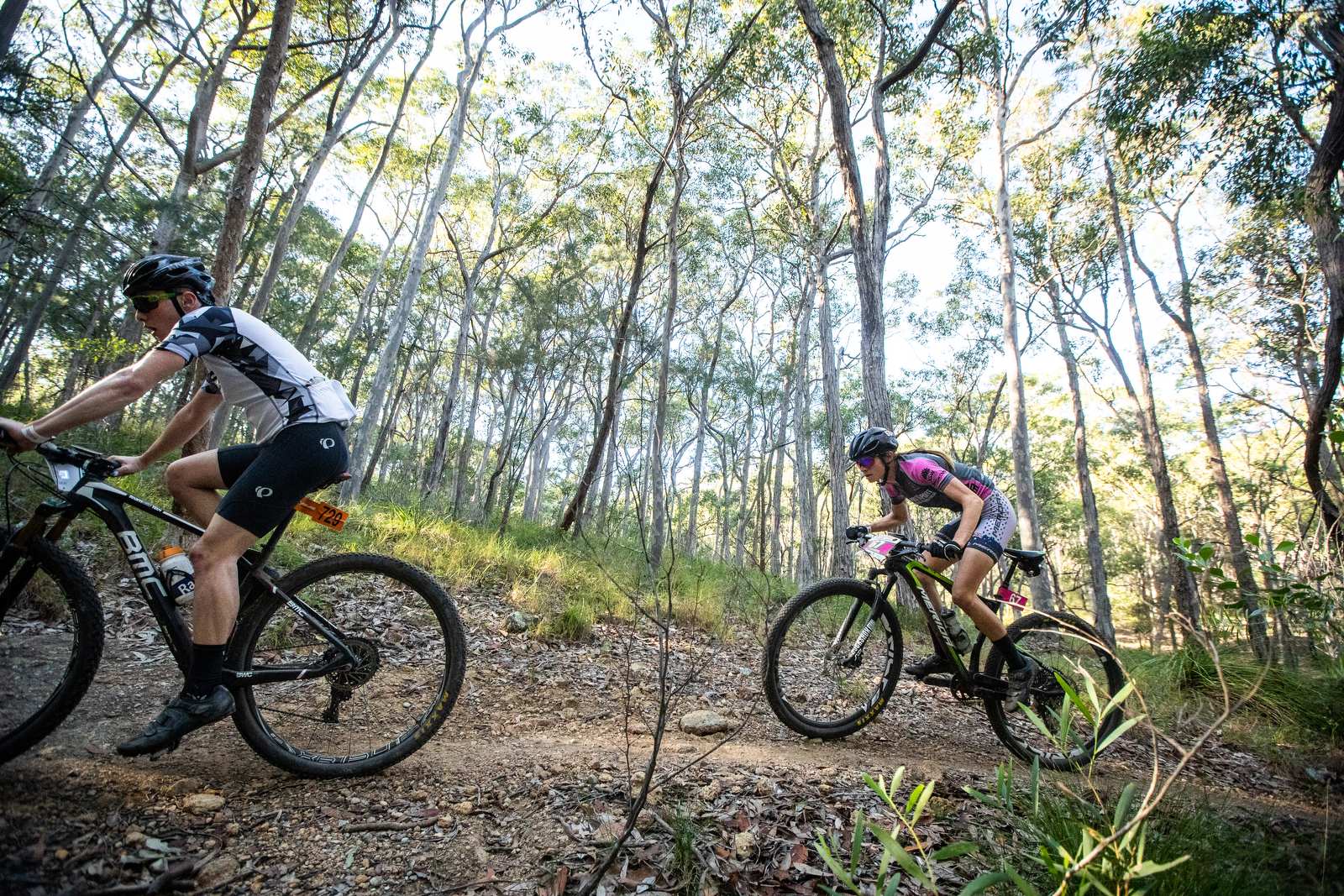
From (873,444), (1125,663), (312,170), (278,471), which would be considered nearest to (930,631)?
(873,444)

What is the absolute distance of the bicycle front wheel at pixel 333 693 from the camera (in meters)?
2.17

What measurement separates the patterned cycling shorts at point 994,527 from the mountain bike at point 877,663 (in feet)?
0.34

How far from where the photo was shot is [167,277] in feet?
7.18

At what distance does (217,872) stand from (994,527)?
12.2 feet

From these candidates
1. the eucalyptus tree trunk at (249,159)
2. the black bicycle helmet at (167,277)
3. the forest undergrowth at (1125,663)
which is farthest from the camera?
the eucalyptus tree trunk at (249,159)

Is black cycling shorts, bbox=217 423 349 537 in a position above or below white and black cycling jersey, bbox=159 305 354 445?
below

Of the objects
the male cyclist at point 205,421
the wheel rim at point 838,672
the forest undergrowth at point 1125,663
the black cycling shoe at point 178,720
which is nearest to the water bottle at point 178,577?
the male cyclist at point 205,421

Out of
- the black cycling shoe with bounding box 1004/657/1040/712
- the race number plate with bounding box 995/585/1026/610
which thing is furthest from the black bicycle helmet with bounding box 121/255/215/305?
the black cycling shoe with bounding box 1004/657/1040/712

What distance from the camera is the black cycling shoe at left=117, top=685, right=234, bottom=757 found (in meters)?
1.86

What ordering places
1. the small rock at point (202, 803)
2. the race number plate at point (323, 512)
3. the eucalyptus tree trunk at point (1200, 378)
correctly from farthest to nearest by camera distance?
the eucalyptus tree trunk at point (1200, 378), the race number plate at point (323, 512), the small rock at point (202, 803)

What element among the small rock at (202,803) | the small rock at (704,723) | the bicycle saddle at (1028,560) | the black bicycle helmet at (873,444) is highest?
the black bicycle helmet at (873,444)

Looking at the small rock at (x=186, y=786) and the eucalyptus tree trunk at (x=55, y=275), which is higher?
the eucalyptus tree trunk at (x=55, y=275)

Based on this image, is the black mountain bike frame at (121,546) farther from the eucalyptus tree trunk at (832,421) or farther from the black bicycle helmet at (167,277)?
the eucalyptus tree trunk at (832,421)

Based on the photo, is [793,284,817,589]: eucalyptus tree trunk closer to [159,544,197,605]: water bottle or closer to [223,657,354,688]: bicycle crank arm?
[223,657,354,688]: bicycle crank arm
